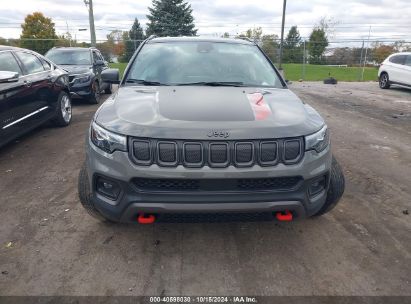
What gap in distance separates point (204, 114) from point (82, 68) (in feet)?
26.4

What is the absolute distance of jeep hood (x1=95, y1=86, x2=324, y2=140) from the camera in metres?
2.54

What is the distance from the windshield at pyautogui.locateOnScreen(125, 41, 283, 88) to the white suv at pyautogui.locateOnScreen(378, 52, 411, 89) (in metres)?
13.0

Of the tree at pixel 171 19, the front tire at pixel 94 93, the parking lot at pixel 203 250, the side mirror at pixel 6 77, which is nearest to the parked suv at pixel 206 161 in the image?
the parking lot at pixel 203 250

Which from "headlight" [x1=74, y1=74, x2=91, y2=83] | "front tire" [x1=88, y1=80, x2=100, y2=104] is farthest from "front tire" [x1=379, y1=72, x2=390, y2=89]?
"headlight" [x1=74, y1=74, x2=91, y2=83]

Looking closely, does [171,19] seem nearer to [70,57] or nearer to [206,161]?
[70,57]

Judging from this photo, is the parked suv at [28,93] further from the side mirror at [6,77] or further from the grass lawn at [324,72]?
the grass lawn at [324,72]

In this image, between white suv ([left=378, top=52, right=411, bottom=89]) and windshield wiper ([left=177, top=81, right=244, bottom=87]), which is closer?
windshield wiper ([left=177, top=81, right=244, bottom=87])

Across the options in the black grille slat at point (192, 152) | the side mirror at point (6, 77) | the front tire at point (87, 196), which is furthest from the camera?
the side mirror at point (6, 77)

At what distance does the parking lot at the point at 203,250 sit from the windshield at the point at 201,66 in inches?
56.5

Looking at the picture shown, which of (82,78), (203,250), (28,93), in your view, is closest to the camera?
(203,250)

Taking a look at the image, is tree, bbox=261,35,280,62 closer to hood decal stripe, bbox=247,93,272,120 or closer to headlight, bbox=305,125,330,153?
hood decal stripe, bbox=247,93,272,120

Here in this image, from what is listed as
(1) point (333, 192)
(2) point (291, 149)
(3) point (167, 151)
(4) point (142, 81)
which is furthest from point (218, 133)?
(4) point (142, 81)

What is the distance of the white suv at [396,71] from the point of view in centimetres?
1471

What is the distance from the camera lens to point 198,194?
2529 mm
